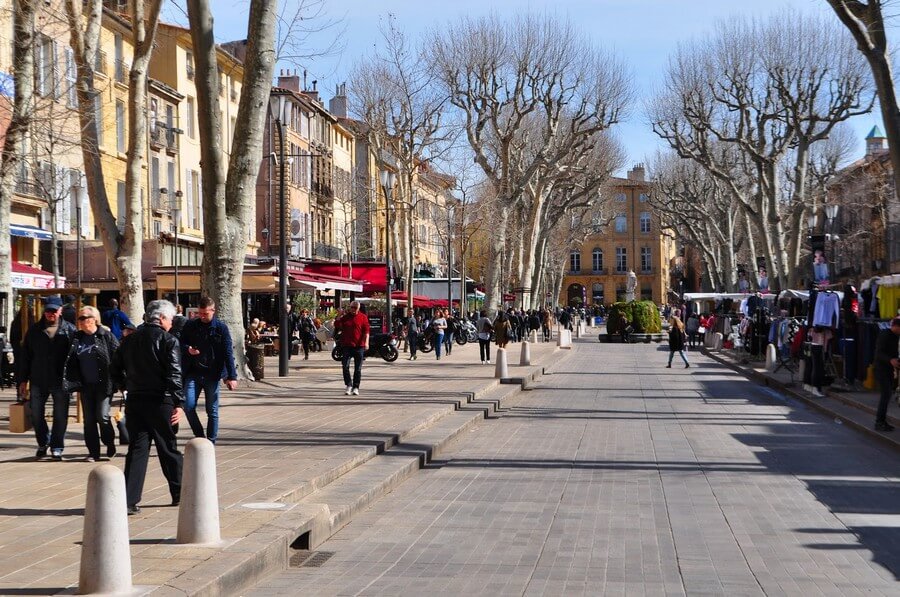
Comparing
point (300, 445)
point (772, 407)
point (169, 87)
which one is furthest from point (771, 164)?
point (300, 445)

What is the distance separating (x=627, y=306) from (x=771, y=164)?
53.3ft

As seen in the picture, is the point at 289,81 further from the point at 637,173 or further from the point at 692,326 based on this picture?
the point at 637,173

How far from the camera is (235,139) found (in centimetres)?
1967

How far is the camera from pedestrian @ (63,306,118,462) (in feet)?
36.1

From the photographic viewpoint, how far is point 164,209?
44.2 m

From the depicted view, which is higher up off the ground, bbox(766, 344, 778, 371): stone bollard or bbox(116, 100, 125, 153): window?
bbox(116, 100, 125, 153): window

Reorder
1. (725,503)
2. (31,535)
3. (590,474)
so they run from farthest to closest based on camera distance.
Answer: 1. (590,474)
2. (725,503)
3. (31,535)

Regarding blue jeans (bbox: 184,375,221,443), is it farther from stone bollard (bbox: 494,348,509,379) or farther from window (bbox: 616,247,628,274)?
window (bbox: 616,247,628,274)

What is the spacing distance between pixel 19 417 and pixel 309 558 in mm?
6612

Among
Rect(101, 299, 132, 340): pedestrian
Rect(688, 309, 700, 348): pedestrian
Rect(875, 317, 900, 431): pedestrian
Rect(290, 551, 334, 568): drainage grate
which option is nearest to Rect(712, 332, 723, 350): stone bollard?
Rect(688, 309, 700, 348): pedestrian

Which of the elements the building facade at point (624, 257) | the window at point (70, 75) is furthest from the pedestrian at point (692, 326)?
the building facade at point (624, 257)

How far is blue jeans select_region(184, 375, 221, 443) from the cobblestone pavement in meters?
2.28

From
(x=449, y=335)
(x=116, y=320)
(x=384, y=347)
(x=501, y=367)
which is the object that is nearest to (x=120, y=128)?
(x=384, y=347)

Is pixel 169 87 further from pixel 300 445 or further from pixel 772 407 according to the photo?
pixel 300 445
